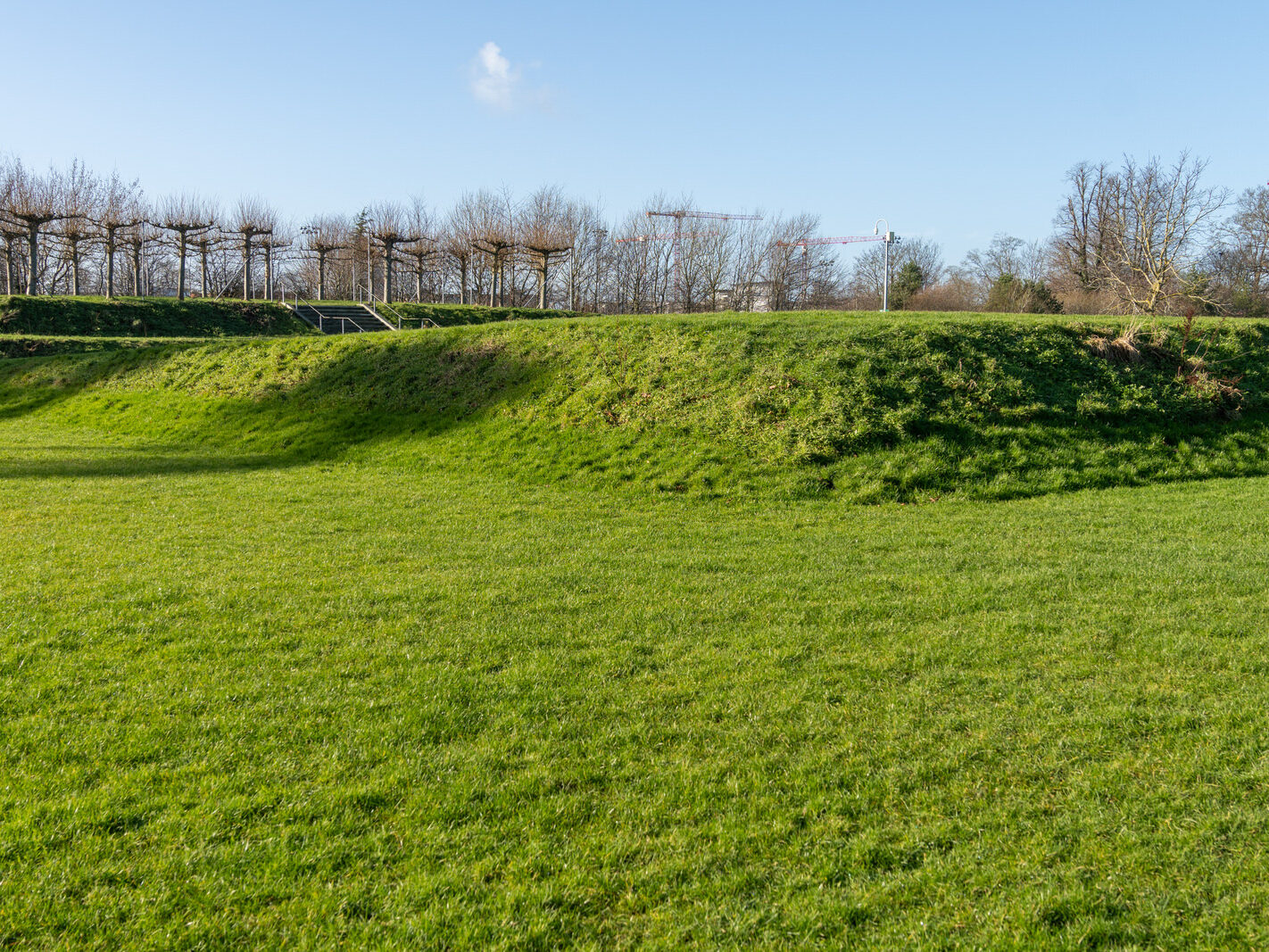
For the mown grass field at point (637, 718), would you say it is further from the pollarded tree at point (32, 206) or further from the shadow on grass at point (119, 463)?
the pollarded tree at point (32, 206)

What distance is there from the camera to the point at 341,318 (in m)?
44.2

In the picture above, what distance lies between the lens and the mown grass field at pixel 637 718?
3195 millimetres

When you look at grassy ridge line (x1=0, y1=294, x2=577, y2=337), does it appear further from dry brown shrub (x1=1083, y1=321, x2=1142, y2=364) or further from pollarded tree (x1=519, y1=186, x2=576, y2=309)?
dry brown shrub (x1=1083, y1=321, x2=1142, y2=364)

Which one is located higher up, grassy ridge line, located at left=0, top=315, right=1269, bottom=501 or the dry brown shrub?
the dry brown shrub

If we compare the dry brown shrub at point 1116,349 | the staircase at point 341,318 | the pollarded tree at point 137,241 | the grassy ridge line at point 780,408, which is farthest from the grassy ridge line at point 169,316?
the dry brown shrub at point 1116,349

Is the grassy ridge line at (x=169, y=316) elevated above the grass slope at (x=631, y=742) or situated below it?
Result: above

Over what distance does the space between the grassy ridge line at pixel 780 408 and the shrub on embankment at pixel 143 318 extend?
22.6m

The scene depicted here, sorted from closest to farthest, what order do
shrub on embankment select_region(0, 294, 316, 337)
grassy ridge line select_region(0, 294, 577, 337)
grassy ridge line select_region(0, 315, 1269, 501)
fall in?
grassy ridge line select_region(0, 315, 1269, 501) → shrub on embankment select_region(0, 294, 316, 337) → grassy ridge line select_region(0, 294, 577, 337)

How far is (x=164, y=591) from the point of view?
7105 millimetres

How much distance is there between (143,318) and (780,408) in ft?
133

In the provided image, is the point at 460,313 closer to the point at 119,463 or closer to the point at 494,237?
the point at 494,237

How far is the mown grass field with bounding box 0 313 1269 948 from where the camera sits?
3.20 meters

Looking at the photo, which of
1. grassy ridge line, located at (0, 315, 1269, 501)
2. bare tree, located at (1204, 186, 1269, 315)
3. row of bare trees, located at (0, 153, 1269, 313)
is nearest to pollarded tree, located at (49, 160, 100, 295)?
row of bare trees, located at (0, 153, 1269, 313)

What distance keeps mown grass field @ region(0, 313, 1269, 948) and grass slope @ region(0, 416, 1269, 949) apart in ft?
0.07
